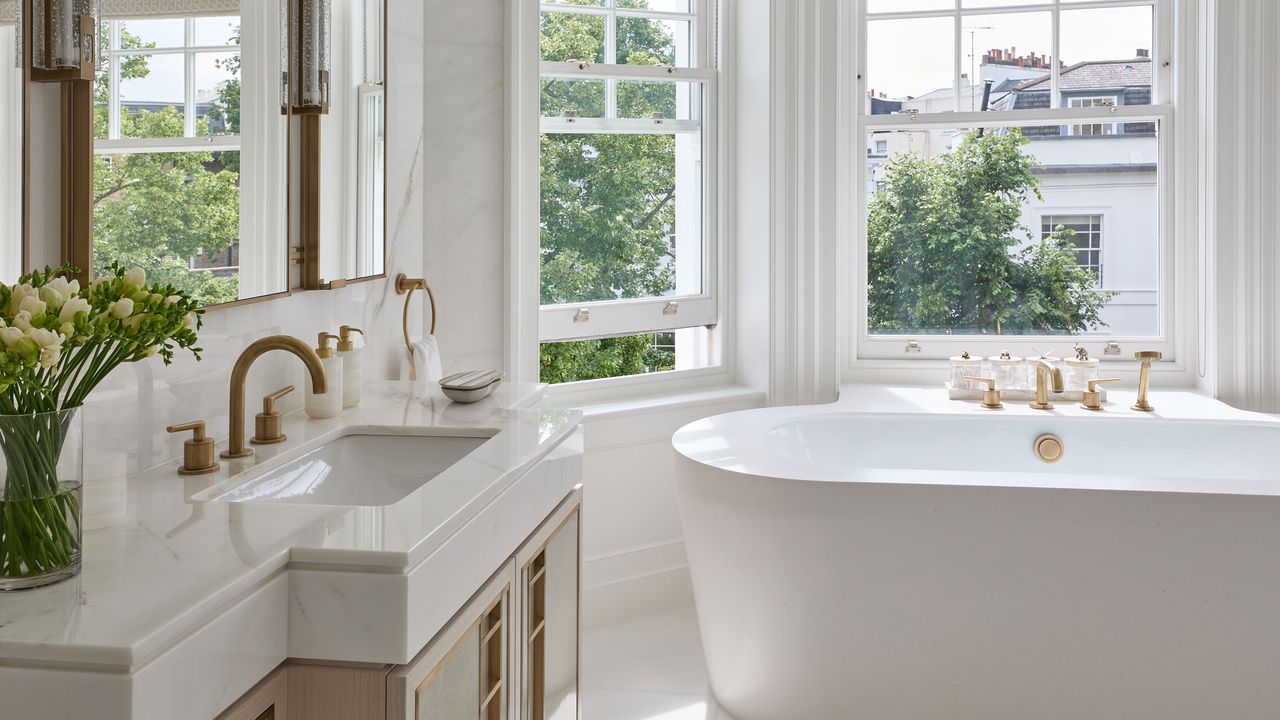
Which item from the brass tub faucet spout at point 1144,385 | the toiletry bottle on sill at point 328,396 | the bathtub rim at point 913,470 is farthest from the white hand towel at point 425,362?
the brass tub faucet spout at point 1144,385

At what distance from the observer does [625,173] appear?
3412 mm

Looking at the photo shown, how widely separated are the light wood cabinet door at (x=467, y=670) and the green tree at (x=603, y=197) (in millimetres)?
1910

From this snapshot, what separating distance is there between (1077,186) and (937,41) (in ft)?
2.43

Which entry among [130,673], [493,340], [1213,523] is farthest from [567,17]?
[130,673]

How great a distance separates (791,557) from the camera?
7.73 feet

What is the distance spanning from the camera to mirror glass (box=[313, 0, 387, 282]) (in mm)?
2047

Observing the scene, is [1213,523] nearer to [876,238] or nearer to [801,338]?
[801,338]

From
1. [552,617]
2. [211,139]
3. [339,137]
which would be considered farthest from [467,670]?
[339,137]

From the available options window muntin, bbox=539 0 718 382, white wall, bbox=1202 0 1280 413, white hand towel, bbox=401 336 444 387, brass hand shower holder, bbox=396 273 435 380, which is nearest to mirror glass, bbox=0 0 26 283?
white hand towel, bbox=401 336 444 387

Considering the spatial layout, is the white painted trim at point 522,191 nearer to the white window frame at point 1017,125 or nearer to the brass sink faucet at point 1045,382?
the white window frame at point 1017,125

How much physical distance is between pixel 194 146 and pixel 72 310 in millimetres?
694

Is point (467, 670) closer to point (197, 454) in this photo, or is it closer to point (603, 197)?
point (197, 454)

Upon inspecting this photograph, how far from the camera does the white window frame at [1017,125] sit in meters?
3.56

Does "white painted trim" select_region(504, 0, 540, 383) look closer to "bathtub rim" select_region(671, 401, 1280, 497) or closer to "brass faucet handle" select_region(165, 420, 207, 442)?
"bathtub rim" select_region(671, 401, 1280, 497)
